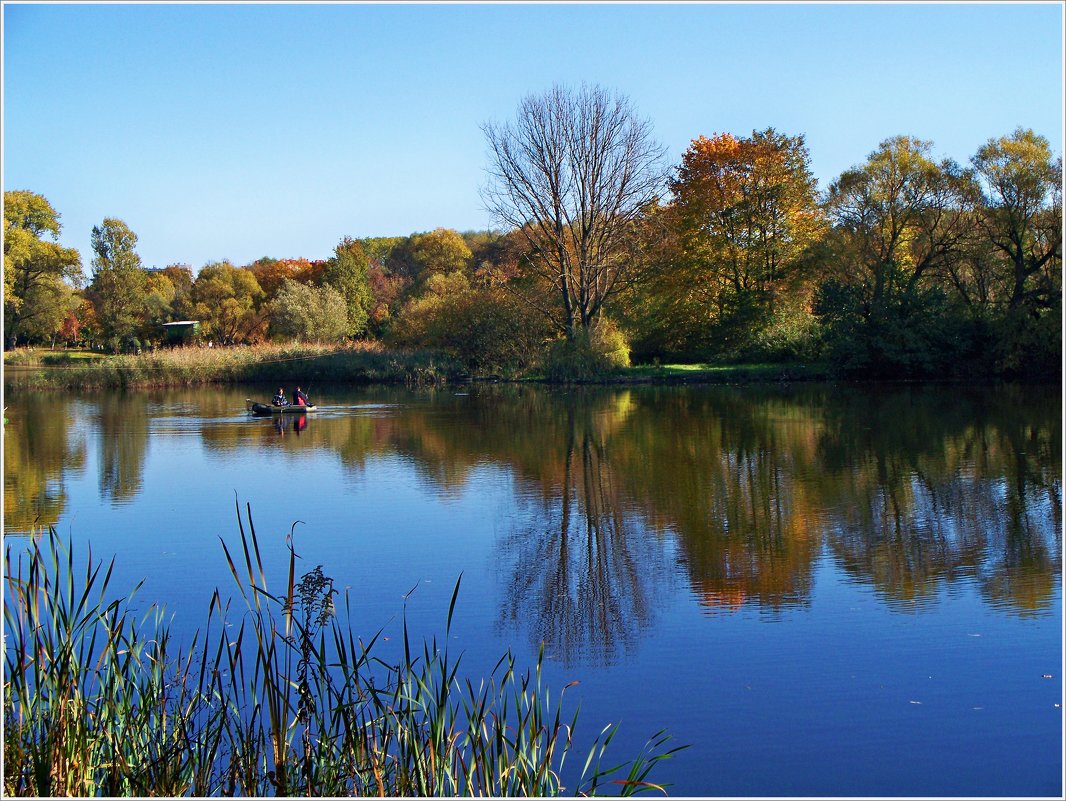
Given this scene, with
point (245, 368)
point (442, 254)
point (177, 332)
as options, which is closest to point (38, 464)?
point (245, 368)

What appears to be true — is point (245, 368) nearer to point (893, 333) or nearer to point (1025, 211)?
point (893, 333)

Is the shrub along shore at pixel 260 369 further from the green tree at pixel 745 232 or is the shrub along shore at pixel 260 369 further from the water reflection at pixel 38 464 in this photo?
the water reflection at pixel 38 464

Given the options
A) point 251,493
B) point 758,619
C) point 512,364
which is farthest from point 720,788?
point 512,364

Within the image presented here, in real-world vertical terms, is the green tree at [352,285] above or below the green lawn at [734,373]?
above

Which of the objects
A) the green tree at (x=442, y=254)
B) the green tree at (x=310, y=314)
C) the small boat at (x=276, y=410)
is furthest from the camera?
the green tree at (x=442, y=254)

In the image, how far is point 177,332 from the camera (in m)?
65.1

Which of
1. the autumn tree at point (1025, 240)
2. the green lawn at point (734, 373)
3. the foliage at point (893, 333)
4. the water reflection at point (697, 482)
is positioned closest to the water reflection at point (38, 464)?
the water reflection at point (697, 482)

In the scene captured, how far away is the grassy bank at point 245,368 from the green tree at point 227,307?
18318mm

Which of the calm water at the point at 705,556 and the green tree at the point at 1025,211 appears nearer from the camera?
the calm water at the point at 705,556

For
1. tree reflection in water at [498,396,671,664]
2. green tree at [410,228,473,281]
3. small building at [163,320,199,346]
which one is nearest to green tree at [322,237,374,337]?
green tree at [410,228,473,281]

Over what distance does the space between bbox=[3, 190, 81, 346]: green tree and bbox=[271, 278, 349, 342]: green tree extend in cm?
1023

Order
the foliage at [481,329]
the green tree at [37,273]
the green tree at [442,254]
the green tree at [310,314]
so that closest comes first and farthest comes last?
the foliage at [481,329] → the green tree at [37,273] → the green tree at [310,314] → the green tree at [442,254]

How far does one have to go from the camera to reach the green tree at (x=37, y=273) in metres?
47.8

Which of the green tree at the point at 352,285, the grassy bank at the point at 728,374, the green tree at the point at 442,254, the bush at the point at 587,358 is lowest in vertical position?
the grassy bank at the point at 728,374
